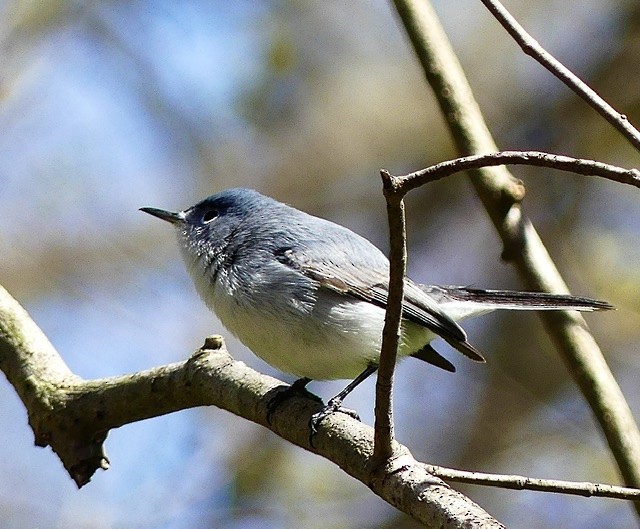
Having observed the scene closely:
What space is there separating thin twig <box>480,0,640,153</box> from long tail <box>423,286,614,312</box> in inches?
41.1

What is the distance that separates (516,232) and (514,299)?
1.24ft

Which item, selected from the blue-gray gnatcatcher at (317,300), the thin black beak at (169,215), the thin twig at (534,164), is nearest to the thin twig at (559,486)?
the thin twig at (534,164)

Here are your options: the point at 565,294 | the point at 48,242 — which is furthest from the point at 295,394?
the point at 48,242

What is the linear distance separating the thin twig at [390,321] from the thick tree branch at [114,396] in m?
0.40

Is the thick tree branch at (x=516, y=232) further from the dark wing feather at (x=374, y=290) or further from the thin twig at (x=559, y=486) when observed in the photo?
the thin twig at (x=559, y=486)

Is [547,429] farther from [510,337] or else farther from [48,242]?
[48,242]

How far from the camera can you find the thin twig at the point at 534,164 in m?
1.64

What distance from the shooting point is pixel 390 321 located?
1875 millimetres

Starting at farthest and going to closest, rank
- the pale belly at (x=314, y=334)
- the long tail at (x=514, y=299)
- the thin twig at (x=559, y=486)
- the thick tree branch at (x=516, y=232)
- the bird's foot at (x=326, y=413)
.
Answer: the pale belly at (x=314, y=334) < the long tail at (x=514, y=299) < the thick tree branch at (x=516, y=232) < the bird's foot at (x=326, y=413) < the thin twig at (x=559, y=486)

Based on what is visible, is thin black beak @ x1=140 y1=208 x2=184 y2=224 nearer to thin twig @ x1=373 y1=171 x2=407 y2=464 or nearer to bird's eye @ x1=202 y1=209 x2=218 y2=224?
bird's eye @ x1=202 y1=209 x2=218 y2=224

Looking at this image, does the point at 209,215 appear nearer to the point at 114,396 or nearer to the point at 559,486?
the point at 114,396

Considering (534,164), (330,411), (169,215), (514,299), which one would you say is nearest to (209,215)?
(169,215)

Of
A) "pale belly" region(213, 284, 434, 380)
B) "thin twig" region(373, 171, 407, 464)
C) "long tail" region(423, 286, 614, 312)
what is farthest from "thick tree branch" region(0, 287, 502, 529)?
"long tail" region(423, 286, 614, 312)

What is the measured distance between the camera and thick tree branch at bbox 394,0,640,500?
269 centimetres
